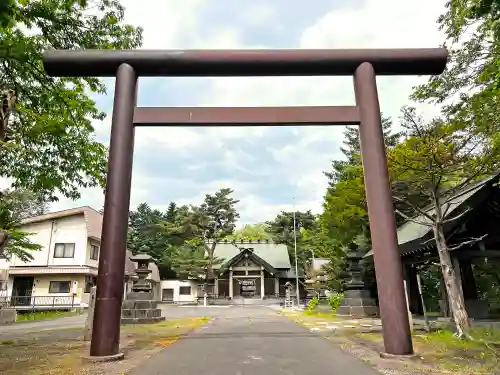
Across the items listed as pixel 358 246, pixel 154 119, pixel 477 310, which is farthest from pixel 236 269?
pixel 154 119

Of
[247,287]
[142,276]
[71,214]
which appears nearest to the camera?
[142,276]

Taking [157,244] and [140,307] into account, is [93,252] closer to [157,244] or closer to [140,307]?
[140,307]

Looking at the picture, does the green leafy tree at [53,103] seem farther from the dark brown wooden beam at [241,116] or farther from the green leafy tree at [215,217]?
the green leafy tree at [215,217]

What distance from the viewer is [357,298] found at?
17766 mm

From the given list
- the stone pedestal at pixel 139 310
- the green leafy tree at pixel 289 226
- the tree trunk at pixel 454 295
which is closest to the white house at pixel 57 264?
the stone pedestal at pixel 139 310

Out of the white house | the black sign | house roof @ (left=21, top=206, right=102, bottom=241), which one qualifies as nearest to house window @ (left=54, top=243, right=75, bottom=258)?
the white house

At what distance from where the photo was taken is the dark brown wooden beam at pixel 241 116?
6.38 meters

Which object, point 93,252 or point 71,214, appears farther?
point 93,252

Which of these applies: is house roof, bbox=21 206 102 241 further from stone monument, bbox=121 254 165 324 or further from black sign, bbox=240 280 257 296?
black sign, bbox=240 280 257 296

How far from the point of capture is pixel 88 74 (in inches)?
260

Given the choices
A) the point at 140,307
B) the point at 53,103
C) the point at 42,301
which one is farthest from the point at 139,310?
the point at 42,301

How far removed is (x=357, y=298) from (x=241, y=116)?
14.2m

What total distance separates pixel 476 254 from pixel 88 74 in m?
13.0

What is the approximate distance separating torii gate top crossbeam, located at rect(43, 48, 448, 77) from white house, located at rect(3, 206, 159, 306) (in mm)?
23866
